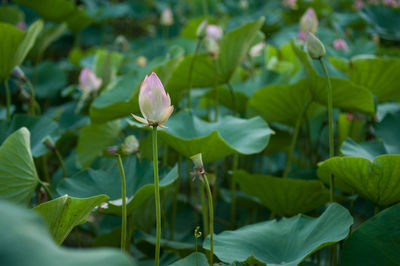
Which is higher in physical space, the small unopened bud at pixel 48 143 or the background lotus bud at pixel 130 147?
the small unopened bud at pixel 48 143

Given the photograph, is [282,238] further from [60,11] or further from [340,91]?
[60,11]

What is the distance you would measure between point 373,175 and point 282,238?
214 mm

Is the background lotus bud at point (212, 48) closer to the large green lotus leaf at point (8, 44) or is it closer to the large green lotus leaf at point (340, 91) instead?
the large green lotus leaf at point (340, 91)

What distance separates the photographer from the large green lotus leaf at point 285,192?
1016 mm

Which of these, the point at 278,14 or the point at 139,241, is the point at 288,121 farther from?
the point at 278,14

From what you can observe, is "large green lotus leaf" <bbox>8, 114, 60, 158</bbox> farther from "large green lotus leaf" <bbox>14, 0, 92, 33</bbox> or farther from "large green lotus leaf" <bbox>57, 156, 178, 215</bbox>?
"large green lotus leaf" <bbox>14, 0, 92, 33</bbox>

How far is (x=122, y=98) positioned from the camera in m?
1.22

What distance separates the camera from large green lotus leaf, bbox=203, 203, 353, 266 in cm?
79

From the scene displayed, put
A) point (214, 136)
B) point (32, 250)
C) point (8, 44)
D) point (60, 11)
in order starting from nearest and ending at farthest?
point (32, 250)
point (214, 136)
point (8, 44)
point (60, 11)

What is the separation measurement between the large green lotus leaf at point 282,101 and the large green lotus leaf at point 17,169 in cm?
63

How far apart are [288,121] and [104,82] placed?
2.03ft

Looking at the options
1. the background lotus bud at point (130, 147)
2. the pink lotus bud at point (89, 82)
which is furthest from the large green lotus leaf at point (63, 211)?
the pink lotus bud at point (89, 82)

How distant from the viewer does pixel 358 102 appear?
3.69 feet

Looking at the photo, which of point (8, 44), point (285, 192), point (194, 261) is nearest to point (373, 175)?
point (285, 192)
